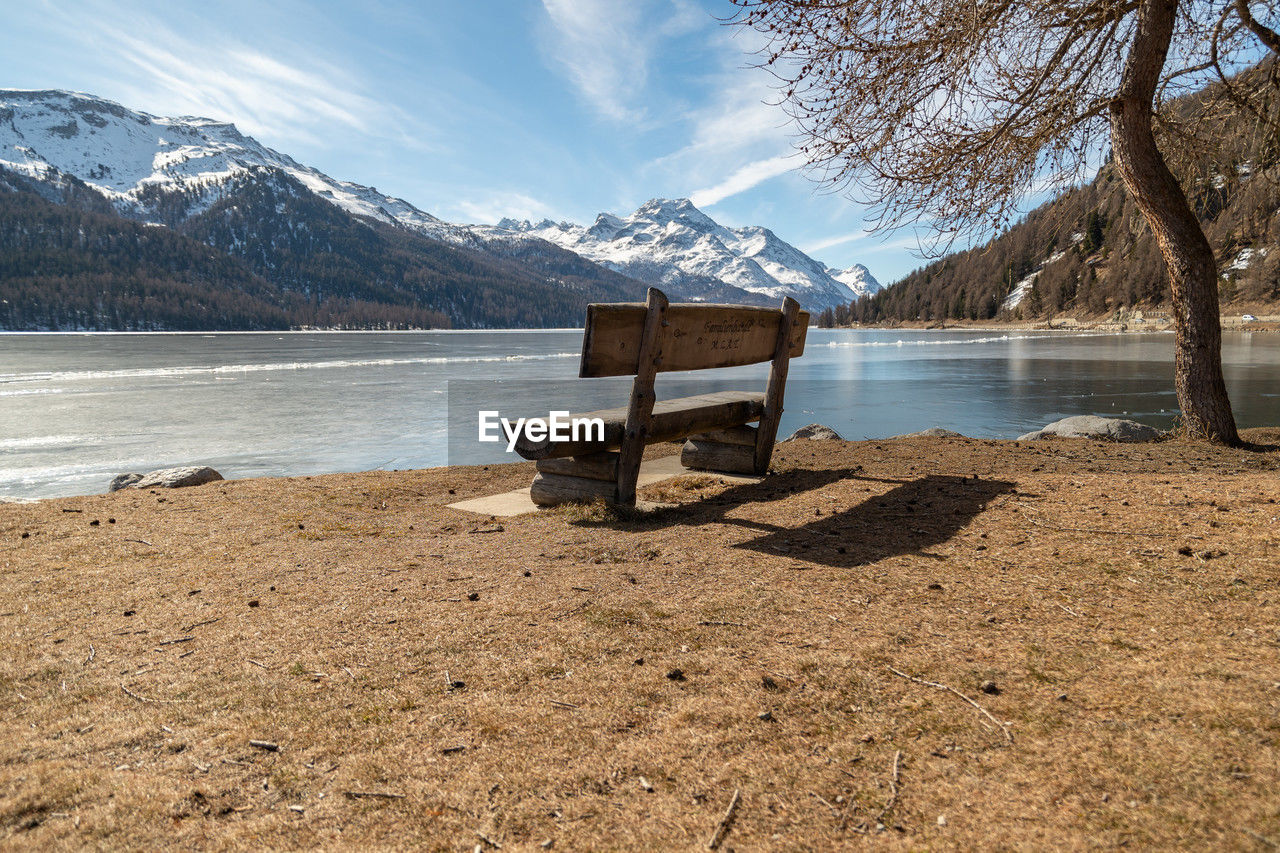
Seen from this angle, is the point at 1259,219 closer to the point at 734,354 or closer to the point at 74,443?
the point at 734,354

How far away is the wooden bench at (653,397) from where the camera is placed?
19.0 ft

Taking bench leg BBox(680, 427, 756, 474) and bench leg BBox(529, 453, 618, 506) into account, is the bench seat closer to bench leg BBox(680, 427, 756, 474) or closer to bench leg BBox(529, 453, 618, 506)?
bench leg BBox(529, 453, 618, 506)

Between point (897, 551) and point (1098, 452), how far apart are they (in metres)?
5.15

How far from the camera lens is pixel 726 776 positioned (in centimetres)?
230

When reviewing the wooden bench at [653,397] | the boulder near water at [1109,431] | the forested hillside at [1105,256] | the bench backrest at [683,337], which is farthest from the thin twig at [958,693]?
the boulder near water at [1109,431]

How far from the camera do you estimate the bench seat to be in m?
5.84

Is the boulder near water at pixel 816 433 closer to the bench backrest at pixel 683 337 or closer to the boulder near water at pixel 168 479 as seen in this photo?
the bench backrest at pixel 683 337

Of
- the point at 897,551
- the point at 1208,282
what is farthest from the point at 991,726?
the point at 1208,282

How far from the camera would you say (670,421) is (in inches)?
256

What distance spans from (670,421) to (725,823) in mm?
4609

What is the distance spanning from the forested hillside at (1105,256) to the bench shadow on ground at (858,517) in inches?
81.8

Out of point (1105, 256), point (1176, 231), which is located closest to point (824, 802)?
point (1176, 231)

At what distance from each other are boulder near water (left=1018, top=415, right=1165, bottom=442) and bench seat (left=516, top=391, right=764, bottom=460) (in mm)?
4599

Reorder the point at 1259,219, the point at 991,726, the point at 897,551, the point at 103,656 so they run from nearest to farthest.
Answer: the point at 991,726 → the point at 103,656 → the point at 897,551 → the point at 1259,219
